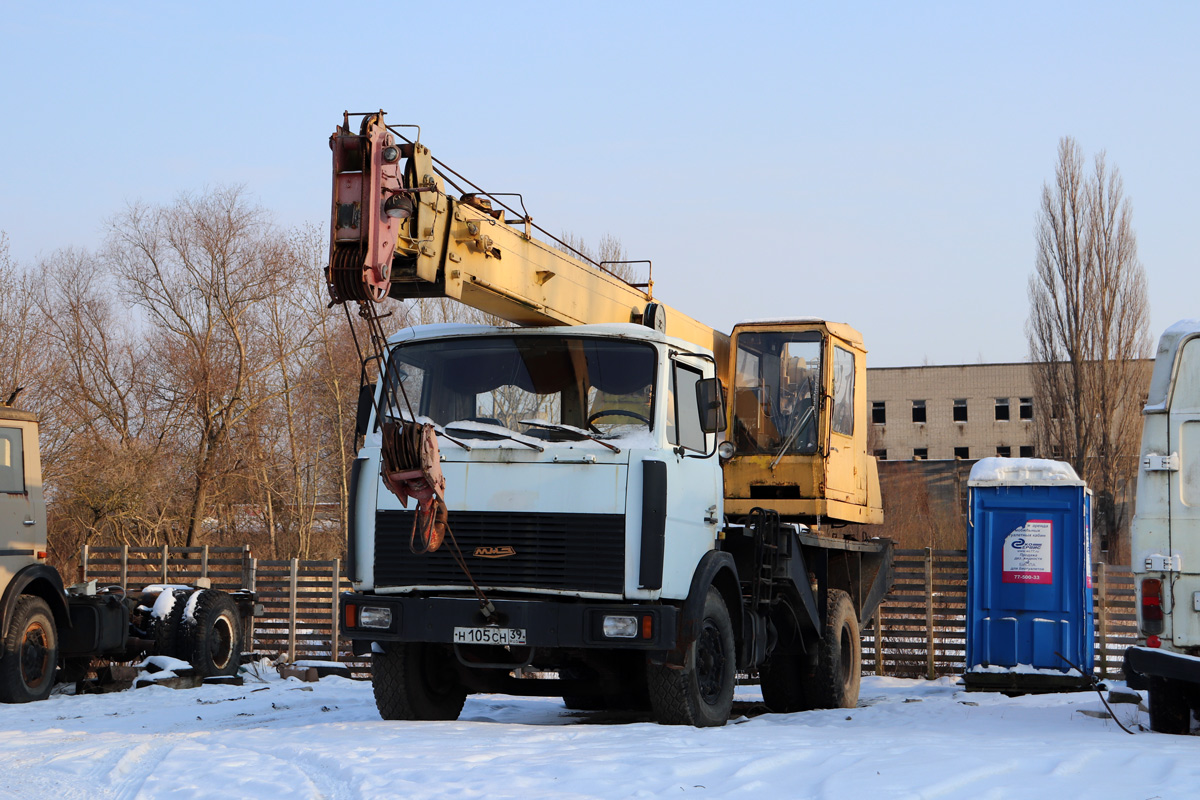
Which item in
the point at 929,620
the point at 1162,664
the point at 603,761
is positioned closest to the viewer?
the point at 603,761

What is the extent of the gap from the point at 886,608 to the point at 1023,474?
4319mm

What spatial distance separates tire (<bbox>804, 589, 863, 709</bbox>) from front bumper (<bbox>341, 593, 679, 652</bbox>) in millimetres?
3767

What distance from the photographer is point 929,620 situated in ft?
59.0

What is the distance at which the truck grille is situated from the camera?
863 cm

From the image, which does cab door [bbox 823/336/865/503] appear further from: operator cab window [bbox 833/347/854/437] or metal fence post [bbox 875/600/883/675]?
metal fence post [bbox 875/600/883/675]

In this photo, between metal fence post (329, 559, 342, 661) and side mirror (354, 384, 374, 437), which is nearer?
side mirror (354, 384, 374, 437)

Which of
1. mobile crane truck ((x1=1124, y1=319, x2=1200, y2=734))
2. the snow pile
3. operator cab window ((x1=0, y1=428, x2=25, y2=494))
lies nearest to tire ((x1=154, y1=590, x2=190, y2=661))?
operator cab window ((x1=0, y1=428, x2=25, y2=494))

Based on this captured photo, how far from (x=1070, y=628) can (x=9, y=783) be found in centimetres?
1120

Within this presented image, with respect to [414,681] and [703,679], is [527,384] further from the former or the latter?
[703,679]

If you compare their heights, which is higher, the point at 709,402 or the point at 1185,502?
the point at 709,402

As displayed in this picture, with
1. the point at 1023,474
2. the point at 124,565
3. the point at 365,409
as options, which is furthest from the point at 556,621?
the point at 124,565

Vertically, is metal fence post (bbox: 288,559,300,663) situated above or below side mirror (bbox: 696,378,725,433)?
below

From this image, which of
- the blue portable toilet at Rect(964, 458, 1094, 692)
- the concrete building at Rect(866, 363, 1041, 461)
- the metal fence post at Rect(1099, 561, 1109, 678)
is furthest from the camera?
the concrete building at Rect(866, 363, 1041, 461)

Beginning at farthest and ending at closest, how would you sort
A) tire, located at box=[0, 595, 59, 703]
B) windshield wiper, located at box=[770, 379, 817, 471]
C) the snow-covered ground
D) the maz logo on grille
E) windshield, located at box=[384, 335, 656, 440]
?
1. tire, located at box=[0, 595, 59, 703]
2. windshield wiper, located at box=[770, 379, 817, 471]
3. windshield, located at box=[384, 335, 656, 440]
4. the maz logo on grille
5. the snow-covered ground
